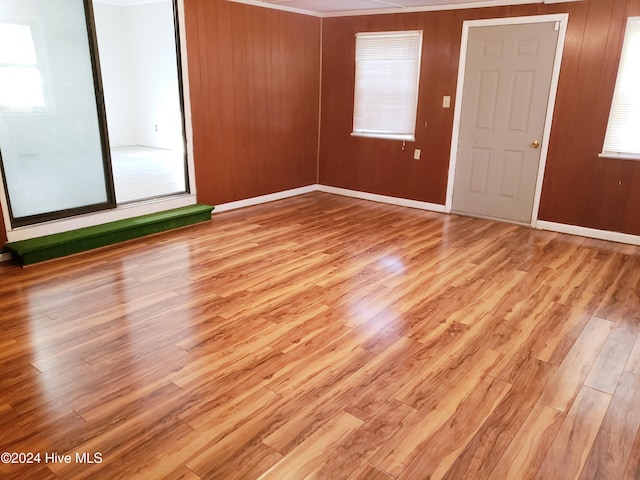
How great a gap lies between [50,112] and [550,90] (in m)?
4.84

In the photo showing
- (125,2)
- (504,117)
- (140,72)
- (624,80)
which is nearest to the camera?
(624,80)

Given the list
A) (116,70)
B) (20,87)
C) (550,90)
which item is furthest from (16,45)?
(116,70)

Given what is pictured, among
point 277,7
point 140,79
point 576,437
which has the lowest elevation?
point 576,437

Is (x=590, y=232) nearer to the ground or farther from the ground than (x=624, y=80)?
nearer to the ground

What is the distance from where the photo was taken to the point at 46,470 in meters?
1.88

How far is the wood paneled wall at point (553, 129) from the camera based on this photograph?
15.2 feet

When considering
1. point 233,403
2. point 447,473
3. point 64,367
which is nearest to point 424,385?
point 447,473

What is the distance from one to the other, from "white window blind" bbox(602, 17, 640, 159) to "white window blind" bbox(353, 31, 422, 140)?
2.13 meters

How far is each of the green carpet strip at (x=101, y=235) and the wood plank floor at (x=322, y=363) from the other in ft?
0.45

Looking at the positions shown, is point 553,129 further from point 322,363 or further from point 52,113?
point 52,113

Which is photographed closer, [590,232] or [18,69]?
[18,69]

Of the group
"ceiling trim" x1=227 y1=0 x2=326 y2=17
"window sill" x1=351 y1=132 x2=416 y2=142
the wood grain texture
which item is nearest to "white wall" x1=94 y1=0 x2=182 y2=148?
"ceiling trim" x1=227 y1=0 x2=326 y2=17

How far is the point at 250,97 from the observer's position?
5754mm

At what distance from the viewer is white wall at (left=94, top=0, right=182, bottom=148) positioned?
8867 millimetres
